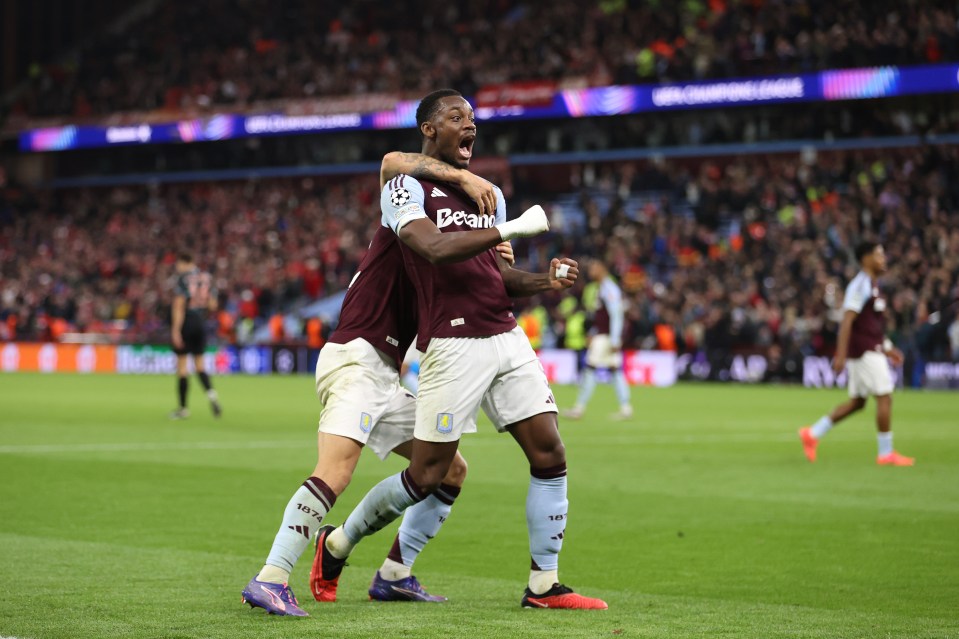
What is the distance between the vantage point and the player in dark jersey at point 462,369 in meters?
6.54

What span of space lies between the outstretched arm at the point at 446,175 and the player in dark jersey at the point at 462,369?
0.06 m

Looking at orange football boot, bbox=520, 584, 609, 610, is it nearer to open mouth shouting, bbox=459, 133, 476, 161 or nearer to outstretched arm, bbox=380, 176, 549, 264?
outstretched arm, bbox=380, 176, 549, 264

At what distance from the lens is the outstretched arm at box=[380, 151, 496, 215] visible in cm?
661

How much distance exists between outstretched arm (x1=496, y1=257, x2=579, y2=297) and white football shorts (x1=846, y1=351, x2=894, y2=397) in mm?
8720

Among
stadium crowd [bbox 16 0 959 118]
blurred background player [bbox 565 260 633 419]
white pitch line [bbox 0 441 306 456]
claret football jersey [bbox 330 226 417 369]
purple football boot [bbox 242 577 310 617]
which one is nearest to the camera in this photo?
purple football boot [bbox 242 577 310 617]

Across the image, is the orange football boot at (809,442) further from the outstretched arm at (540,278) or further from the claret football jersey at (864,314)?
the outstretched arm at (540,278)

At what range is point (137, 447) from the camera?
15656mm

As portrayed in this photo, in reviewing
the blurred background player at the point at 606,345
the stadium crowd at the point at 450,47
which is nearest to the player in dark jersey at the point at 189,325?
the blurred background player at the point at 606,345

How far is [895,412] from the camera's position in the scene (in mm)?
23125

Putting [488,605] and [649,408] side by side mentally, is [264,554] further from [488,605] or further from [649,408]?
[649,408]

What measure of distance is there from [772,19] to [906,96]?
15.2 ft

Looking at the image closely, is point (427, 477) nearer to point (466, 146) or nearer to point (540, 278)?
point (540, 278)

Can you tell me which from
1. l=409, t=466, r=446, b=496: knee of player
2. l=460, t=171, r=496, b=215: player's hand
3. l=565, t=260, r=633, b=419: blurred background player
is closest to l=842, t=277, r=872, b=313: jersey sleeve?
l=565, t=260, r=633, b=419: blurred background player

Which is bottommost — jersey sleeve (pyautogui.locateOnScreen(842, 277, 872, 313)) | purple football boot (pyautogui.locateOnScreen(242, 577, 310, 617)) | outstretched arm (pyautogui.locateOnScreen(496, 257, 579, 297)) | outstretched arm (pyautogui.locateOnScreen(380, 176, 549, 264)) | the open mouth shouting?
purple football boot (pyautogui.locateOnScreen(242, 577, 310, 617))
